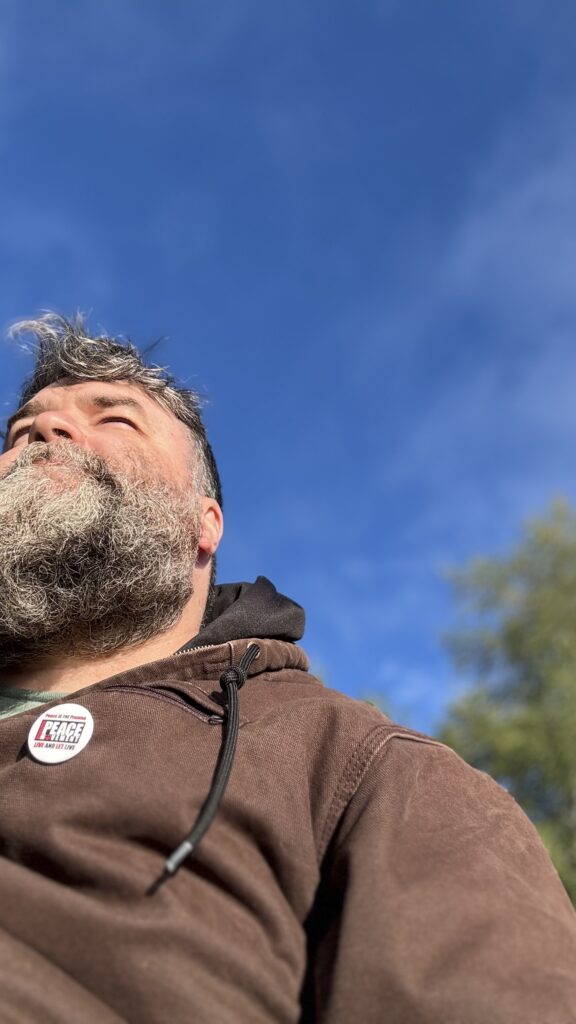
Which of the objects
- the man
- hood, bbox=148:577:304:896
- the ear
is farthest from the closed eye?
hood, bbox=148:577:304:896

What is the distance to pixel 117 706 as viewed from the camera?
6.93 feet

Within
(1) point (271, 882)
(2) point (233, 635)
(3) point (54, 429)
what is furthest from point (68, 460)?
A: (1) point (271, 882)

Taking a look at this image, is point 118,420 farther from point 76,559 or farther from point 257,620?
point 257,620

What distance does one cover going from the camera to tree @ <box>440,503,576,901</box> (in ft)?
51.7

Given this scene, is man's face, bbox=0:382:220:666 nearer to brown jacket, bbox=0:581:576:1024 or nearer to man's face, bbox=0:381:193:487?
man's face, bbox=0:381:193:487

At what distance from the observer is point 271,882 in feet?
5.84

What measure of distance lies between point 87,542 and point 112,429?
2.04 feet

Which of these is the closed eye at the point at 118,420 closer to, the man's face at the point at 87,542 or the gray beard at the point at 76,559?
the man's face at the point at 87,542

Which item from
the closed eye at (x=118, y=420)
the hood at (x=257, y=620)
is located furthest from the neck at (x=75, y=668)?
the closed eye at (x=118, y=420)

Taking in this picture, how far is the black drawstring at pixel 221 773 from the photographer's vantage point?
5.48 feet

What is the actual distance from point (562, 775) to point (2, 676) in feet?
49.3

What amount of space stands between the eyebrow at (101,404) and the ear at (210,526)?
0.49 meters

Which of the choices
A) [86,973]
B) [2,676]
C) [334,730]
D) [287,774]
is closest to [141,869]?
[86,973]

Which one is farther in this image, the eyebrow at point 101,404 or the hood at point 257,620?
the eyebrow at point 101,404
